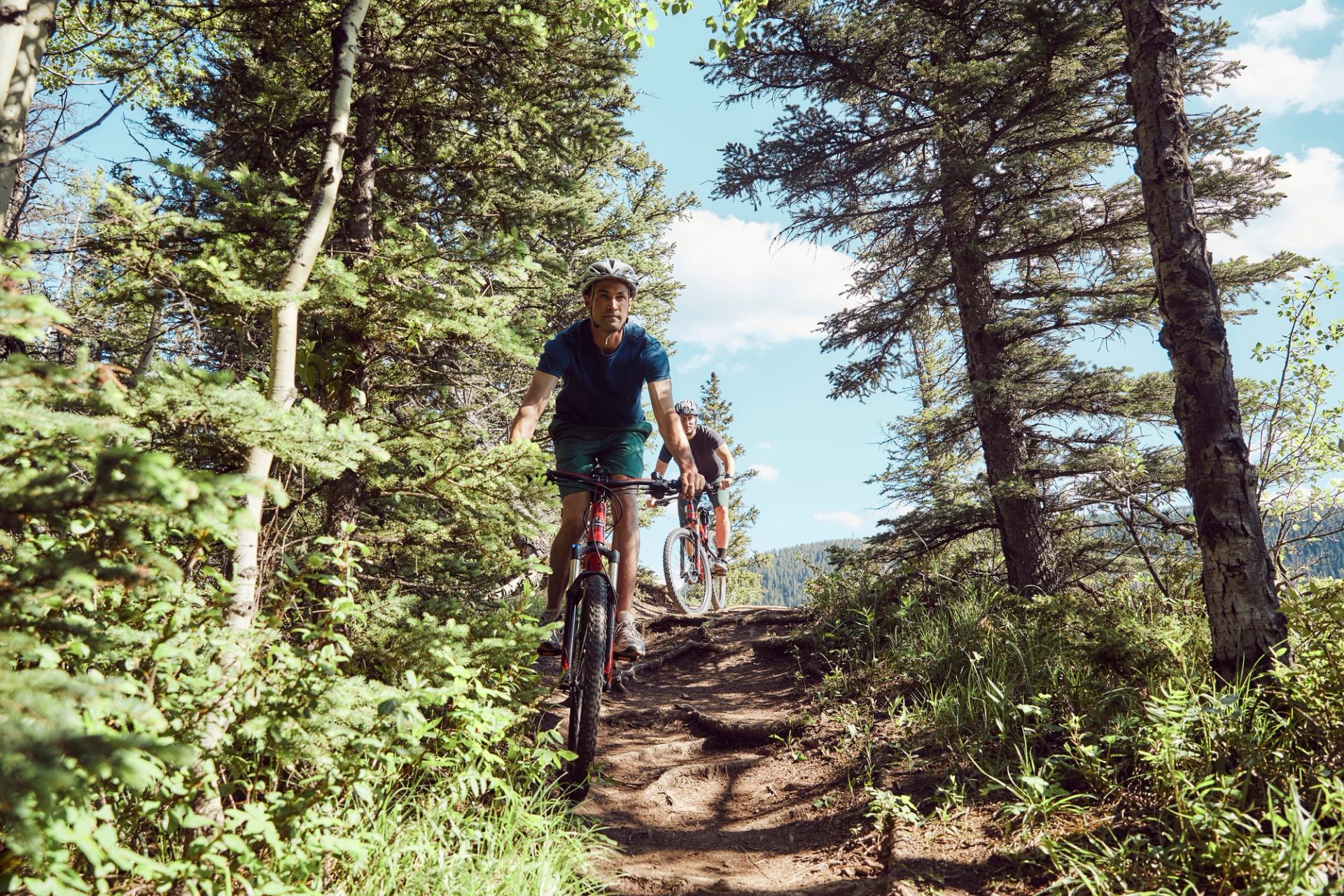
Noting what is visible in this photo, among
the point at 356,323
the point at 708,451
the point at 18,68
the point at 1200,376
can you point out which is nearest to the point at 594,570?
the point at 356,323

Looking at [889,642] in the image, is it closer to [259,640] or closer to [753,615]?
[753,615]

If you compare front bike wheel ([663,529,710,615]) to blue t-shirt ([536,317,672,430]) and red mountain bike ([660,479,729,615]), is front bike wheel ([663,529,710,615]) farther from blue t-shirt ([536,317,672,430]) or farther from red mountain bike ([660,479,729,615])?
blue t-shirt ([536,317,672,430])

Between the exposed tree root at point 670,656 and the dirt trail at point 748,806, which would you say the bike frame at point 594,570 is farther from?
the exposed tree root at point 670,656

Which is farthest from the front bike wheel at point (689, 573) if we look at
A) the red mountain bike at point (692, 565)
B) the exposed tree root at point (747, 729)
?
the exposed tree root at point (747, 729)

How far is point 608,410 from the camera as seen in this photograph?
4.95 m

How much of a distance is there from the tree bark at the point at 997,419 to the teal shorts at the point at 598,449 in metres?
4.54

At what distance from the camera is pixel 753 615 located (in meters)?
10.2

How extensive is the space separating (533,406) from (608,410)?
0.59m

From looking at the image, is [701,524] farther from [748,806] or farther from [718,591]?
[748,806]

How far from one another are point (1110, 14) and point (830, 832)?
8.29 m

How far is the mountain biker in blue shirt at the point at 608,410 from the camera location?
4699mm

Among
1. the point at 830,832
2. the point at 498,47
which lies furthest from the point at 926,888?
the point at 498,47

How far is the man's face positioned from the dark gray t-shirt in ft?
21.1

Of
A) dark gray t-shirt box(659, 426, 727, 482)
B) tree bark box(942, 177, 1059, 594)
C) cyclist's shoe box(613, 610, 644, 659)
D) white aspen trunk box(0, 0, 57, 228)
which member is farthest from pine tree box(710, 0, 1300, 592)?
white aspen trunk box(0, 0, 57, 228)
